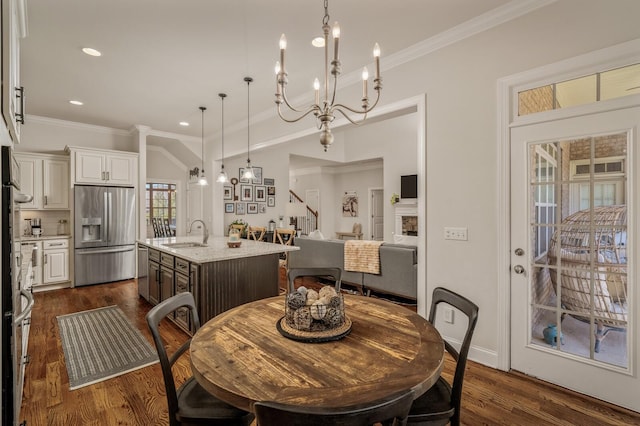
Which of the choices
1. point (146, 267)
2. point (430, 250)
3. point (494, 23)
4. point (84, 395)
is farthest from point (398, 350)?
point (146, 267)

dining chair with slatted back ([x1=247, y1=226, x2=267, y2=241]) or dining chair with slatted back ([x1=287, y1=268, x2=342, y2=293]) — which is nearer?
dining chair with slatted back ([x1=287, y1=268, x2=342, y2=293])

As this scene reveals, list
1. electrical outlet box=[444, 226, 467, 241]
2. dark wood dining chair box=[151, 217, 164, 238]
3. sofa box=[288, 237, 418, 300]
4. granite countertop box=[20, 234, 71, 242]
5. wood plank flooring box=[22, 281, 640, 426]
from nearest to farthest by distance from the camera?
wood plank flooring box=[22, 281, 640, 426] < electrical outlet box=[444, 226, 467, 241] < sofa box=[288, 237, 418, 300] < granite countertop box=[20, 234, 71, 242] < dark wood dining chair box=[151, 217, 164, 238]

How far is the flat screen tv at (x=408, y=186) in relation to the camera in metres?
7.25

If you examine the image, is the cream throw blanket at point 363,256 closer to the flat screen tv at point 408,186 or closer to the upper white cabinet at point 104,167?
the flat screen tv at point 408,186

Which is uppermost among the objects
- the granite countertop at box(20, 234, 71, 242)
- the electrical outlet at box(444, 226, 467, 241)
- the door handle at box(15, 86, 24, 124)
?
the door handle at box(15, 86, 24, 124)

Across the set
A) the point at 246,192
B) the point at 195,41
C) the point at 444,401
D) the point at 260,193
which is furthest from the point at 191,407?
the point at 260,193

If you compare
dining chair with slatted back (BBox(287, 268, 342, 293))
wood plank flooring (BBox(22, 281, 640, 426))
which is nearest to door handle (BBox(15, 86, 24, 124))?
wood plank flooring (BBox(22, 281, 640, 426))

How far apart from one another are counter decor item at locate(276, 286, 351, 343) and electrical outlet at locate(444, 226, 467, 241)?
1594 mm

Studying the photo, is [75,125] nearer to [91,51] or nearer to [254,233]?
[91,51]

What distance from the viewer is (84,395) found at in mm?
2207

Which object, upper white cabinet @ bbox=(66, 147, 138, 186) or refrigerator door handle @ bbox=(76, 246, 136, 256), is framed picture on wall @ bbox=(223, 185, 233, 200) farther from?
refrigerator door handle @ bbox=(76, 246, 136, 256)

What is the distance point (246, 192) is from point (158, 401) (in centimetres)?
538

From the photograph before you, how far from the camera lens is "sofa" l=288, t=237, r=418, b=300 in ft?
12.9

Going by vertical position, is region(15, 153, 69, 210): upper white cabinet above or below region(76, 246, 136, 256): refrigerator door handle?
above
